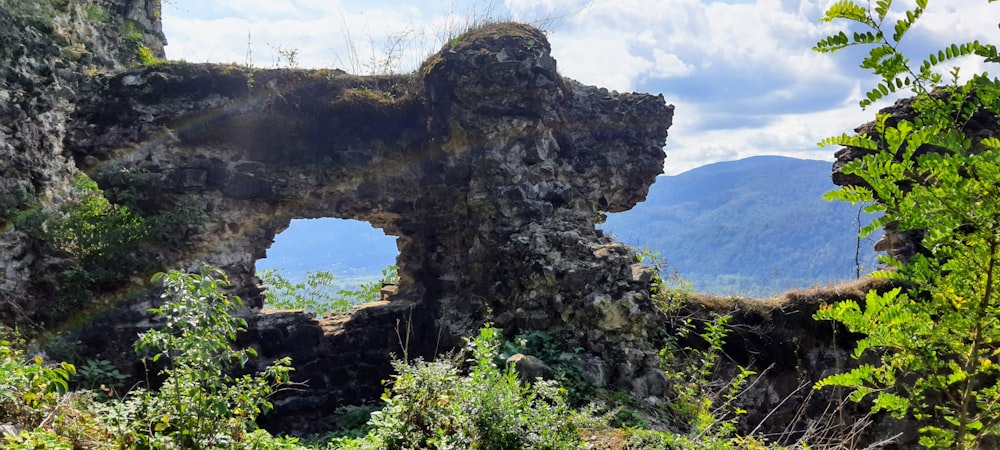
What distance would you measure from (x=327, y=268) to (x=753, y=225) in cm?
12791

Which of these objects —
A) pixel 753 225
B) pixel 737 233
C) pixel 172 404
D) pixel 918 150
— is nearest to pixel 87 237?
pixel 172 404

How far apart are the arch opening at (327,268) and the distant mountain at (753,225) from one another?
50.3 metres

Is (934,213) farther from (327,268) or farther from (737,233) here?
(737,233)

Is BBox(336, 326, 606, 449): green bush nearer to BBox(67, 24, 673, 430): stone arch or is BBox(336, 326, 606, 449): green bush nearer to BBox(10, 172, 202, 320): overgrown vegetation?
BBox(67, 24, 673, 430): stone arch

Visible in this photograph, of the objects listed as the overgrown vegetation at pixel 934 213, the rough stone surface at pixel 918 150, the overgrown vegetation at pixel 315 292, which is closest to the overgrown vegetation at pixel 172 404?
the overgrown vegetation at pixel 934 213

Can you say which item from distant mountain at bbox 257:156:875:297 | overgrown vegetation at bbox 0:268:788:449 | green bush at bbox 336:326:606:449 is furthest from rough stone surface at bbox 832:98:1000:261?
distant mountain at bbox 257:156:875:297

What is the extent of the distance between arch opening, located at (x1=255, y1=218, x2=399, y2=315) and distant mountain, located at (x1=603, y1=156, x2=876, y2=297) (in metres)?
50.3

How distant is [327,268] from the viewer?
14641 millimetres

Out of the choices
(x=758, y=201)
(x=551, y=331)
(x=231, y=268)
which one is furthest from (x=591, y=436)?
(x=758, y=201)

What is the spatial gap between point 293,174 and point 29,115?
10.5 ft

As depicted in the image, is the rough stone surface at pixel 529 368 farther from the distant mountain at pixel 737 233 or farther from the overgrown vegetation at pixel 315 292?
the distant mountain at pixel 737 233

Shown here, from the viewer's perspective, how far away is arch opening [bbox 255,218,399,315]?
1127 cm

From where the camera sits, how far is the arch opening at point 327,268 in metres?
11.3

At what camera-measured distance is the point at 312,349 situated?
8.45m
